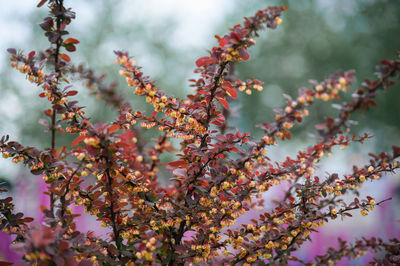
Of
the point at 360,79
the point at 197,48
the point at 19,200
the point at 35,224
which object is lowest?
the point at 35,224

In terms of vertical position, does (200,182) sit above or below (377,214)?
below

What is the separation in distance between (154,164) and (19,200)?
3179mm

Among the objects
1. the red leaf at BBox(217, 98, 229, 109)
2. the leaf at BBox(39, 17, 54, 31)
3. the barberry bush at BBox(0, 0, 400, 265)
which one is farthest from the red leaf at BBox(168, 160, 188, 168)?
the leaf at BBox(39, 17, 54, 31)

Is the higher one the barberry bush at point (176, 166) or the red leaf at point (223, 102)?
the red leaf at point (223, 102)

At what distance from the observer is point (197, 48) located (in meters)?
7.97

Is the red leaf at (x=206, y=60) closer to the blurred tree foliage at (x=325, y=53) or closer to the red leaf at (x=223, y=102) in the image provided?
the red leaf at (x=223, y=102)

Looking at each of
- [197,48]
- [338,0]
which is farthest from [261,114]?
[338,0]

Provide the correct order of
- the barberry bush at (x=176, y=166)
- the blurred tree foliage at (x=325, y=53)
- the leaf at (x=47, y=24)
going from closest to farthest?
the barberry bush at (x=176, y=166) → the leaf at (x=47, y=24) → the blurred tree foliage at (x=325, y=53)

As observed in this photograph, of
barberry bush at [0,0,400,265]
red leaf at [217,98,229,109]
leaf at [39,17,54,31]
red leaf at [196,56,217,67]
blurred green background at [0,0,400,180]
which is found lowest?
barberry bush at [0,0,400,265]

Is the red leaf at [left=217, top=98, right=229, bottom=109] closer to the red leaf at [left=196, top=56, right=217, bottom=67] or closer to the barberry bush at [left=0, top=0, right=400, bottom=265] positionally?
the barberry bush at [left=0, top=0, right=400, bottom=265]

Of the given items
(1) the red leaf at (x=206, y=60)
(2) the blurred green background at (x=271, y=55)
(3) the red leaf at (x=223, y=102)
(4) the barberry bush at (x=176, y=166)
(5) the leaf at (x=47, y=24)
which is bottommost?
(4) the barberry bush at (x=176, y=166)

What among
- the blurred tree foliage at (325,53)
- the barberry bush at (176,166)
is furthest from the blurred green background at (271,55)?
the barberry bush at (176,166)

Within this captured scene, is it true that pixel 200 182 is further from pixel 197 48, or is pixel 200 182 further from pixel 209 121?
pixel 197 48

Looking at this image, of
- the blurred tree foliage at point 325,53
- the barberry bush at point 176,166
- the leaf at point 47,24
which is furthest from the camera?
the blurred tree foliage at point 325,53
